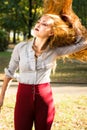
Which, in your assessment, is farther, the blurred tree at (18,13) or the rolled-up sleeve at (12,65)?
the blurred tree at (18,13)

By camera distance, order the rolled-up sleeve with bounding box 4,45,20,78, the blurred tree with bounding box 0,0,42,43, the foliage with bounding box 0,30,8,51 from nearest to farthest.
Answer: the rolled-up sleeve with bounding box 4,45,20,78, the foliage with bounding box 0,30,8,51, the blurred tree with bounding box 0,0,42,43

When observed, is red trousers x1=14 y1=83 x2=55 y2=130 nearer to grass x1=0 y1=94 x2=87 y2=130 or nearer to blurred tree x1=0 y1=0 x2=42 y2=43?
grass x1=0 y1=94 x2=87 y2=130

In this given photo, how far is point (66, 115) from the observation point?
323 inches

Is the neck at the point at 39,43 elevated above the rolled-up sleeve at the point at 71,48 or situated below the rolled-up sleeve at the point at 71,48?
above

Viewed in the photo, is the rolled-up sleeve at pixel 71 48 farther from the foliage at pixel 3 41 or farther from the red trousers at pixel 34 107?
the foliage at pixel 3 41

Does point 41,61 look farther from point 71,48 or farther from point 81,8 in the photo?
point 81,8

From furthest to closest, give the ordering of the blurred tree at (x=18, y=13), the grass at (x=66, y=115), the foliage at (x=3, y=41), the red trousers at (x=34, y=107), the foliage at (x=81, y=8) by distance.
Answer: the blurred tree at (x=18, y=13)
the foliage at (x=3, y=41)
the foliage at (x=81, y=8)
the grass at (x=66, y=115)
the red trousers at (x=34, y=107)

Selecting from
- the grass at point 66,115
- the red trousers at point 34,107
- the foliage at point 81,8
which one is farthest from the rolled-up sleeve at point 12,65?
the foliage at point 81,8

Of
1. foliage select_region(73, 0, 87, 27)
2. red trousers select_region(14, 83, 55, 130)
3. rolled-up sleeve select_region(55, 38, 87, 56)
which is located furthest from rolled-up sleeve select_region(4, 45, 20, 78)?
foliage select_region(73, 0, 87, 27)

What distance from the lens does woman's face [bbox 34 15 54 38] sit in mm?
3816

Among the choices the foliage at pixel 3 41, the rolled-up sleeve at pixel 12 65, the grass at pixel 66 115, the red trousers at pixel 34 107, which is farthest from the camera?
the foliage at pixel 3 41

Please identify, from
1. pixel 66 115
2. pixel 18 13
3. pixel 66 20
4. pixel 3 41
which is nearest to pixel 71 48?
pixel 66 20

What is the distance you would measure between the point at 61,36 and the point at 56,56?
0.67 feet

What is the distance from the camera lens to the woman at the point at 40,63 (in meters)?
3.82
